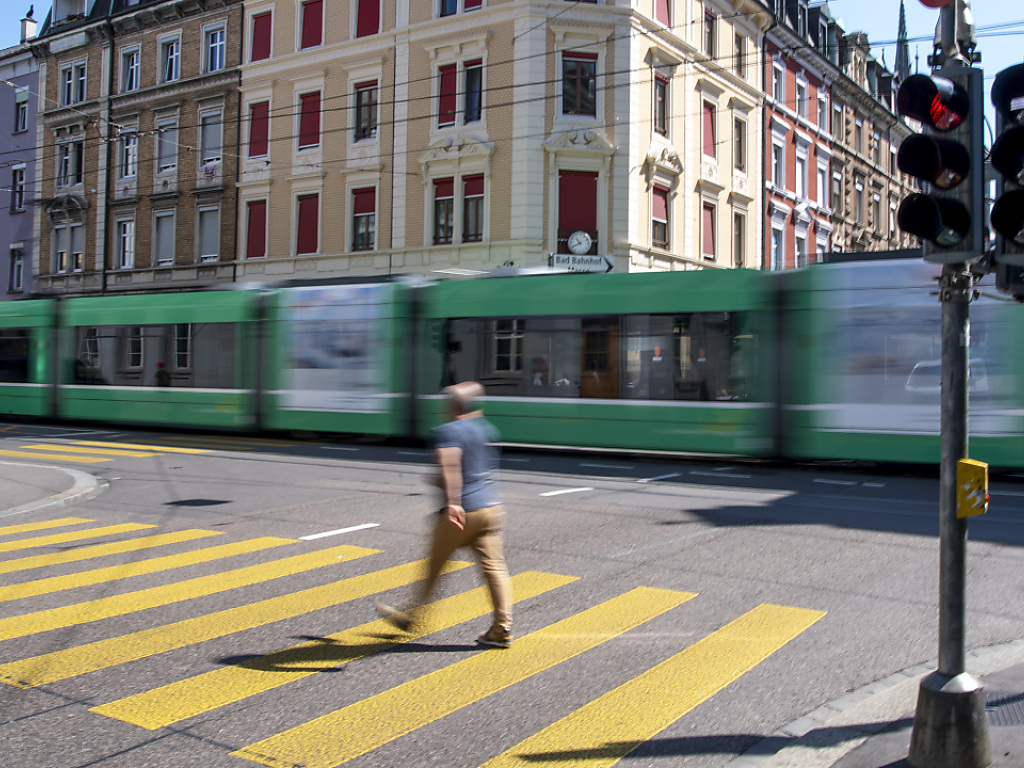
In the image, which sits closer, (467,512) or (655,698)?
(655,698)

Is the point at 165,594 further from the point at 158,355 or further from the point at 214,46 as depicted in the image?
the point at 214,46

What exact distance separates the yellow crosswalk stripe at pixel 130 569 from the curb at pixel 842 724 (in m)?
4.86

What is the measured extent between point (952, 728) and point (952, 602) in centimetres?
47

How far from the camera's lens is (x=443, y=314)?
1600cm

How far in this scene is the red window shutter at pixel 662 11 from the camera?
1083 inches

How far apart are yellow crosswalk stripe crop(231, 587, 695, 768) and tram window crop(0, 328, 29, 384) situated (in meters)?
20.1

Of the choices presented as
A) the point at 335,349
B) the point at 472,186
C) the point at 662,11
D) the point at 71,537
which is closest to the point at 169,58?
the point at 472,186

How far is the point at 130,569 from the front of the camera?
7074mm

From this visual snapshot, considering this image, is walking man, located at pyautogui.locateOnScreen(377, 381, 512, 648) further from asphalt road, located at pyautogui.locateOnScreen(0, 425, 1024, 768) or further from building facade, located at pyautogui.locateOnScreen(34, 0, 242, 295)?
building facade, located at pyautogui.locateOnScreen(34, 0, 242, 295)

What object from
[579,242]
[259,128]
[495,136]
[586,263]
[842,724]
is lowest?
[842,724]

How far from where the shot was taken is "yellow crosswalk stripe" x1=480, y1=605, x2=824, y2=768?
12.3 feet

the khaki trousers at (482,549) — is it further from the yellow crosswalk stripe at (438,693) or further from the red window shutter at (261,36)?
the red window shutter at (261,36)

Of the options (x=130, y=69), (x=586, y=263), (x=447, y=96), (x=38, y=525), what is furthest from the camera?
(x=130, y=69)

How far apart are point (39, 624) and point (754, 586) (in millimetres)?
4590
